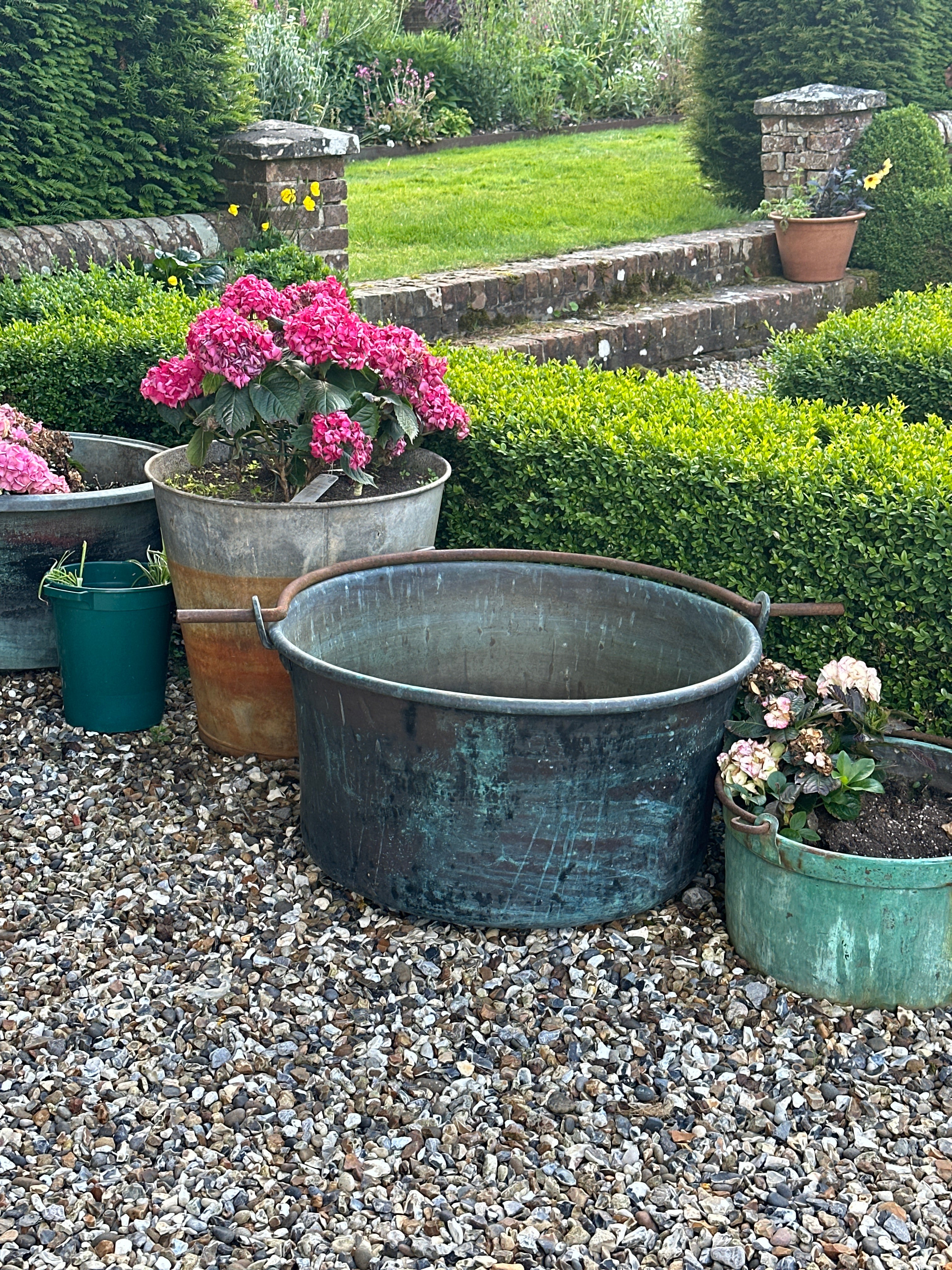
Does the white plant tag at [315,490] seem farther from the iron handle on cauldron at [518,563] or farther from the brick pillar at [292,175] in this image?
the brick pillar at [292,175]

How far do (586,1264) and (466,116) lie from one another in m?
14.1

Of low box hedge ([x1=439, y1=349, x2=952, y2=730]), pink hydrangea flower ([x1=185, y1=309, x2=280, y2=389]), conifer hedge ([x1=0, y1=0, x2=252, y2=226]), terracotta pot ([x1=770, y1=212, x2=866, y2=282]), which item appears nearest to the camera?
low box hedge ([x1=439, y1=349, x2=952, y2=730])

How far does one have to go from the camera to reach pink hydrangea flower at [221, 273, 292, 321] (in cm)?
389

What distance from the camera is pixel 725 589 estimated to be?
11.5 ft

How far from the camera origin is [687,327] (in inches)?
329

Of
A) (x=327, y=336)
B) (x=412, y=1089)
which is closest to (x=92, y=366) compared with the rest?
(x=327, y=336)

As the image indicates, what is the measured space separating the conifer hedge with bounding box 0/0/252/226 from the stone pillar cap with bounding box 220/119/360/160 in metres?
0.11

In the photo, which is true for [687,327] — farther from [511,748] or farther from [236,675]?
[511,748]

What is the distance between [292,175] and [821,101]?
4.65 meters

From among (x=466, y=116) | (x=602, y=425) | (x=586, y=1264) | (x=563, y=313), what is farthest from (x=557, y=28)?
(x=586, y=1264)

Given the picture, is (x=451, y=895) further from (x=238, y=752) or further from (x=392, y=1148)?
(x=238, y=752)

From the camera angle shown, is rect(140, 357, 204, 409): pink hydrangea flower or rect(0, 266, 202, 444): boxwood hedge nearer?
rect(140, 357, 204, 409): pink hydrangea flower

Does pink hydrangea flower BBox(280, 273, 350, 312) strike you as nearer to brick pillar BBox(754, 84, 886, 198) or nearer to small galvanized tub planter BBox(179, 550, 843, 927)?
small galvanized tub planter BBox(179, 550, 843, 927)

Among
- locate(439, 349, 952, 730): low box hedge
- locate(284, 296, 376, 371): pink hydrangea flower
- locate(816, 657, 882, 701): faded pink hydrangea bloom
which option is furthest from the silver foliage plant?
locate(816, 657, 882, 701): faded pink hydrangea bloom
